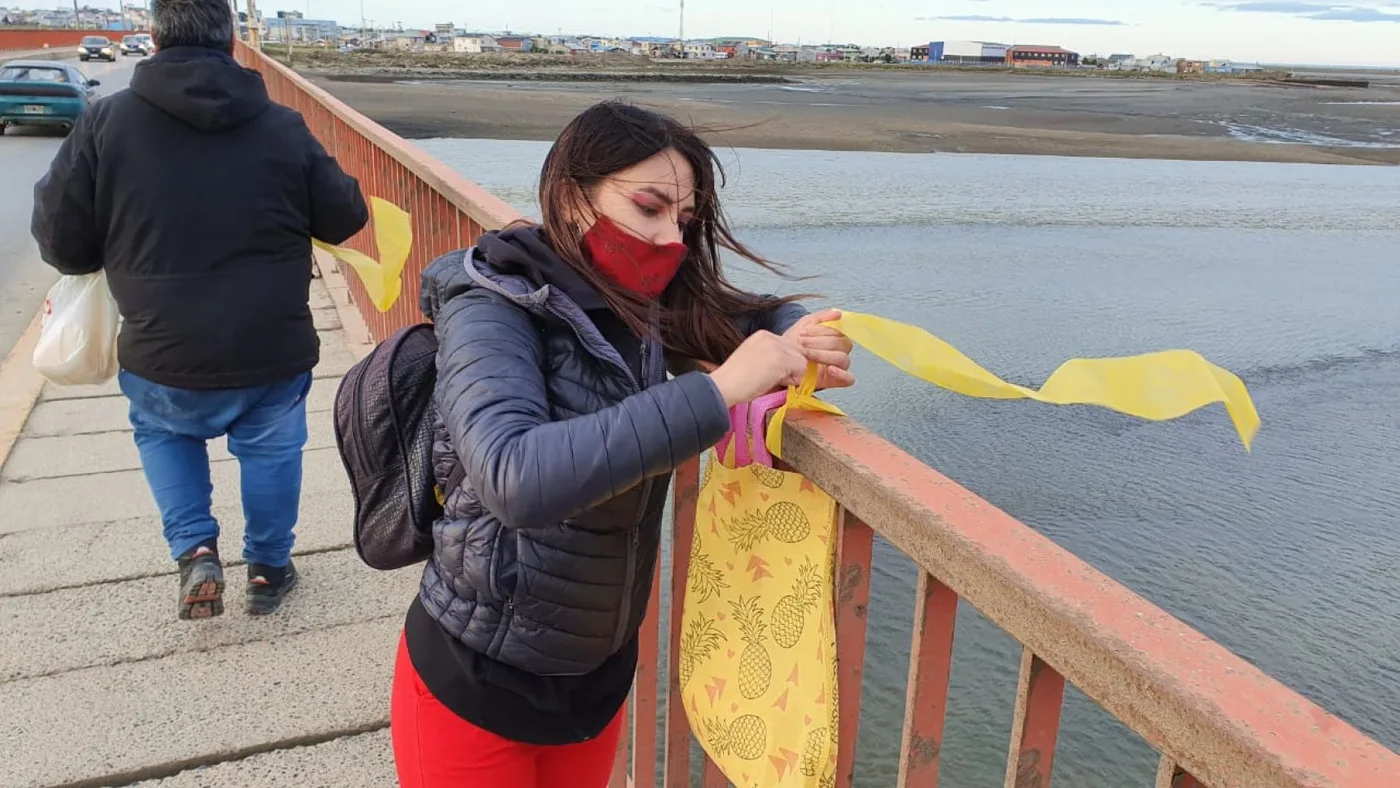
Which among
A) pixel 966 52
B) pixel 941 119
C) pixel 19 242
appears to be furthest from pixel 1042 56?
pixel 19 242

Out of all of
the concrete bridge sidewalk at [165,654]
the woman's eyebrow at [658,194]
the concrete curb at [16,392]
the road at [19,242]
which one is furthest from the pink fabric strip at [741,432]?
the concrete curb at [16,392]

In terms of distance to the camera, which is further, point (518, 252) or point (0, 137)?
point (0, 137)

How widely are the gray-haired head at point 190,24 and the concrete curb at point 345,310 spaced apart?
2.45 meters

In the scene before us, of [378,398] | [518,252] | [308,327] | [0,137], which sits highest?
[518,252]

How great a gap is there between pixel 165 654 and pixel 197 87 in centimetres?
150

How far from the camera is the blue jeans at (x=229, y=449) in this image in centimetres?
294

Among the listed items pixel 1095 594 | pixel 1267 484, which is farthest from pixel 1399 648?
pixel 1095 594

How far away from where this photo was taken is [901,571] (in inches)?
164

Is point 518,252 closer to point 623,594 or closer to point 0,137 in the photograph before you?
point 623,594

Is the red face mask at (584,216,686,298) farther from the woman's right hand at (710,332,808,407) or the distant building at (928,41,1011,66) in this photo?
the distant building at (928,41,1011,66)

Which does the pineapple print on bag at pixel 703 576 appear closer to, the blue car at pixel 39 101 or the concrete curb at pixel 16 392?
the concrete curb at pixel 16 392

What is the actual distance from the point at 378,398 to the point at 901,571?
286cm

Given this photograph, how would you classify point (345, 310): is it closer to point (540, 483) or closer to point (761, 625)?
point (761, 625)

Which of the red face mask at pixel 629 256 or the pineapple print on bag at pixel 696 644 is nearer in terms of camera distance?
the red face mask at pixel 629 256
